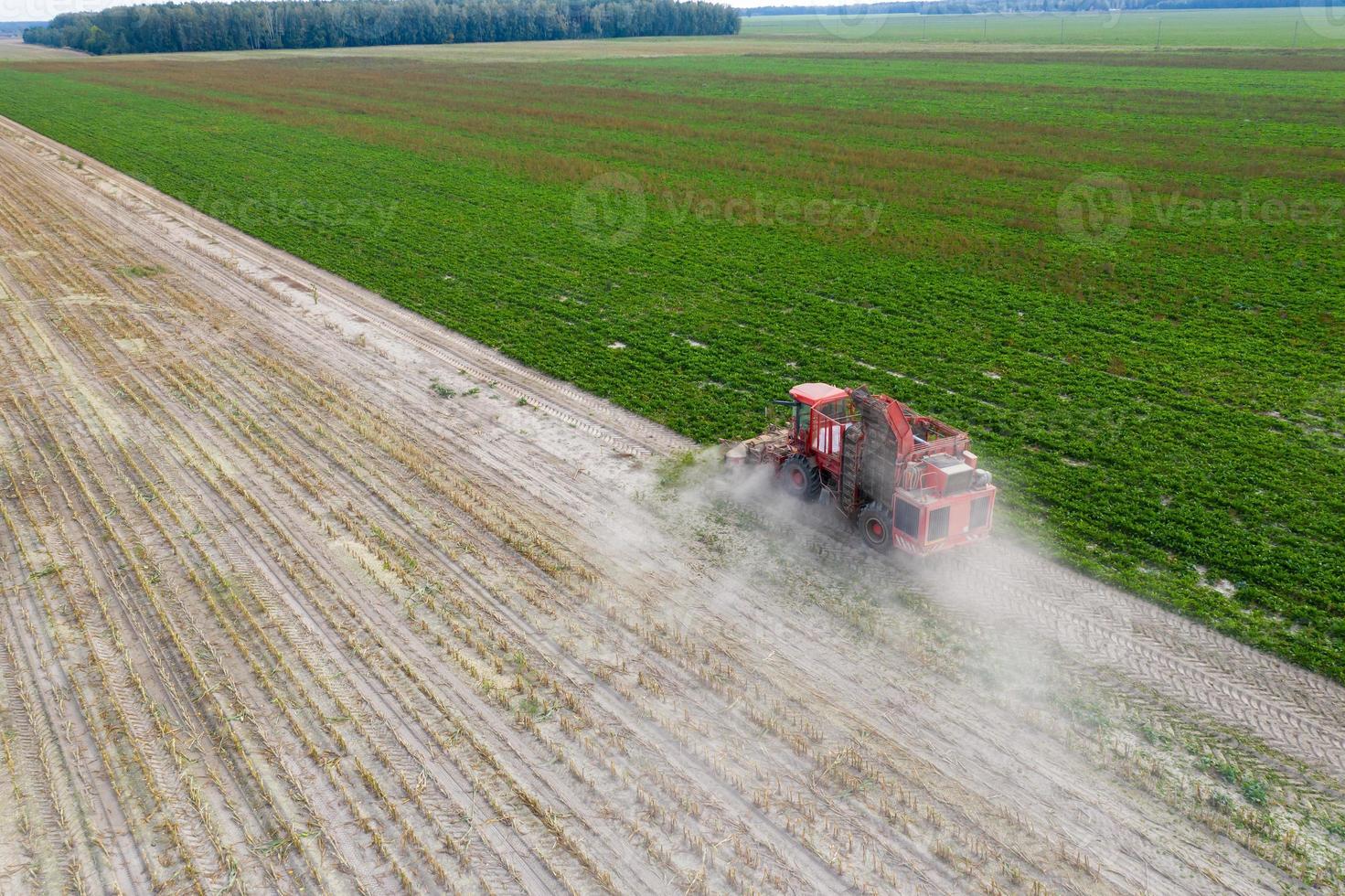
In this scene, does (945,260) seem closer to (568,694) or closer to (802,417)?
(802,417)

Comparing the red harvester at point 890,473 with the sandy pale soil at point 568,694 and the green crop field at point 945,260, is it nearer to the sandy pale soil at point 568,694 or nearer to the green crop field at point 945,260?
the sandy pale soil at point 568,694

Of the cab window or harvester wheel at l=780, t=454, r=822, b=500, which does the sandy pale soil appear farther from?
the cab window

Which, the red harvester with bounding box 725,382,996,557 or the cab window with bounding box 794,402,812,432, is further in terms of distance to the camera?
the cab window with bounding box 794,402,812,432

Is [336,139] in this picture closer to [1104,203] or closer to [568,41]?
[1104,203]

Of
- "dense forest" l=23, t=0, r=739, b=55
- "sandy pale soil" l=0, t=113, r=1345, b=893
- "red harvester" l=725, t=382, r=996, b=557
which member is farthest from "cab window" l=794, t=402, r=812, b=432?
"dense forest" l=23, t=0, r=739, b=55

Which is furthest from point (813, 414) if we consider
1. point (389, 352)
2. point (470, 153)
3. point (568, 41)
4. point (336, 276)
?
point (568, 41)

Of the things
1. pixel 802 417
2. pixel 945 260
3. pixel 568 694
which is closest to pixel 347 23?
pixel 945 260

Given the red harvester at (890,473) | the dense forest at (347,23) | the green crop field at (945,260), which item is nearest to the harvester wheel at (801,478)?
the red harvester at (890,473)
